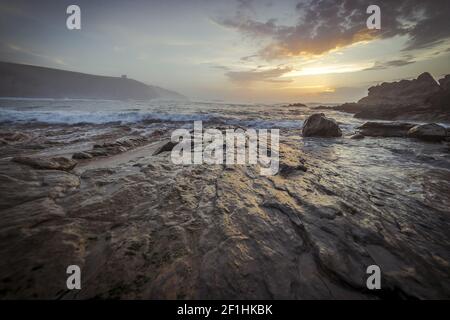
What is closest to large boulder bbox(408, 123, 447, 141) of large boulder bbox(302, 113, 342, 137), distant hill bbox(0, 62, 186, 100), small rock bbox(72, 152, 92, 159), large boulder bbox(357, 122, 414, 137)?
large boulder bbox(357, 122, 414, 137)

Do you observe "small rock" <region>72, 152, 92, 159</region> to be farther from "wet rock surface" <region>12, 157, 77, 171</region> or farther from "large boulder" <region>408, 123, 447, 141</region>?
"large boulder" <region>408, 123, 447, 141</region>

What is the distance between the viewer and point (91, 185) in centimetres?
311

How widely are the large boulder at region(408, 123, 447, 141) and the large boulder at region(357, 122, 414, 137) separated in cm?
58

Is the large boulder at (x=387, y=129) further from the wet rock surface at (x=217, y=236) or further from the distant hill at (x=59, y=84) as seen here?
the distant hill at (x=59, y=84)

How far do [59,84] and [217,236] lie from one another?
444ft

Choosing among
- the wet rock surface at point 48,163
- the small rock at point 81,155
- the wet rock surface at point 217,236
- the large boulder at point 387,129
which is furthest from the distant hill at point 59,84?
the large boulder at point 387,129

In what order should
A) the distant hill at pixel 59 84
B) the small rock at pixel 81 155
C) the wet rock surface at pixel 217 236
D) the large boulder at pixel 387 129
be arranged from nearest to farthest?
the wet rock surface at pixel 217 236 → the small rock at pixel 81 155 → the large boulder at pixel 387 129 → the distant hill at pixel 59 84

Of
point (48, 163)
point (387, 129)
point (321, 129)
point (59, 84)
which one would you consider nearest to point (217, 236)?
point (48, 163)

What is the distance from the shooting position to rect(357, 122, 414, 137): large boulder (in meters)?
9.58

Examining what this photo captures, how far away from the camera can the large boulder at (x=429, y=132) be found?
8069 mm

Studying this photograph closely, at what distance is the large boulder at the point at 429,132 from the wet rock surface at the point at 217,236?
6856 millimetres
